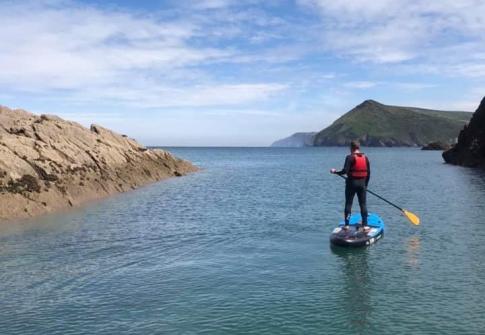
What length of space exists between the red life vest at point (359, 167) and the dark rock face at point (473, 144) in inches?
2967

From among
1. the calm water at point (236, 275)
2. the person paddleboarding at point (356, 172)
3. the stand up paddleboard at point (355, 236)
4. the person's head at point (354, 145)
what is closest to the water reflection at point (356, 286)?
the calm water at point (236, 275)

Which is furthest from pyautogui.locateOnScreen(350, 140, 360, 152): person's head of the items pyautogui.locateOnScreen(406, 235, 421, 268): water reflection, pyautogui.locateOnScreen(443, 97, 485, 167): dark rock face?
pyautogui.locateOnScreen(443, 97, 485, 167): dark rock face

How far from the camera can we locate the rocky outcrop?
36.8 m

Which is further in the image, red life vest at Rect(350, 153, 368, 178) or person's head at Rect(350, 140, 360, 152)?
red life vest at Rect(350, 153, 368, 178)

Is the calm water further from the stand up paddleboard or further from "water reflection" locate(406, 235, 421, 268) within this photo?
the stand up paddleboard

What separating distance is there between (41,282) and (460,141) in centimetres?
10528

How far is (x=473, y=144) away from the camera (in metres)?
97.1

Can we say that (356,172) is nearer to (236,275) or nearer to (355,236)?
(355,236)

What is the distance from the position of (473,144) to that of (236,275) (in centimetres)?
8969

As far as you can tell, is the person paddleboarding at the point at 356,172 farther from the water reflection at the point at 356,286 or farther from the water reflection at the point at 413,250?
the water reflection at the point at 356,286

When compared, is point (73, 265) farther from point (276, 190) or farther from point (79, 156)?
point (276, 190)

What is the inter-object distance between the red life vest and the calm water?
3.73 metres

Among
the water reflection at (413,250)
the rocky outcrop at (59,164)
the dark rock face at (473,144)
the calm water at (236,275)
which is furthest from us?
the dark rock face at (473,144)

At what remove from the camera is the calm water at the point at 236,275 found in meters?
15.1
